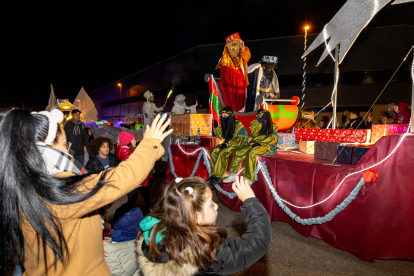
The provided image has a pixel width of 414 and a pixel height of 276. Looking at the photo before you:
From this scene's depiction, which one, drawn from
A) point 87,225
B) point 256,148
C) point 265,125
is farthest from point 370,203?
point 87,225

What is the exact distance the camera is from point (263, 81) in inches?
288

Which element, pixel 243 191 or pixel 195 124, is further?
pixel 195 124

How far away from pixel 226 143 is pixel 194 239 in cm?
433

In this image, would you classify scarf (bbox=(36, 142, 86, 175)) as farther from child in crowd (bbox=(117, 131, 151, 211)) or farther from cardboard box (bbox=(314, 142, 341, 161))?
cardboard box (bbox=(314, 142, 341, 161))

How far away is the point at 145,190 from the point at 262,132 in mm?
2618

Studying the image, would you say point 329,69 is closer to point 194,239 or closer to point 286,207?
point 286,207

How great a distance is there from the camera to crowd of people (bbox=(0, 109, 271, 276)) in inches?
41.9

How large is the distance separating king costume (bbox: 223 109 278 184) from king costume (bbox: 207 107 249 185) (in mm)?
292

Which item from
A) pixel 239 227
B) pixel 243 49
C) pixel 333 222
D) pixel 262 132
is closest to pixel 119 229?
pixel 239 227

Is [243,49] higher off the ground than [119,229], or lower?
higher

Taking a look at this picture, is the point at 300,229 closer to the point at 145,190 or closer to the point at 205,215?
the point at 145,190

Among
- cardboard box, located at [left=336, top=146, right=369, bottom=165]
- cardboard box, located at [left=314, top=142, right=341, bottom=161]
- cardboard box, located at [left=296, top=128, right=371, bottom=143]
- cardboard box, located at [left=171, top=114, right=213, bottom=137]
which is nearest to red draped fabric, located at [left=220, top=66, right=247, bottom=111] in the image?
cardboard box, located at [left=171, top=114, right=213, bottom=137]

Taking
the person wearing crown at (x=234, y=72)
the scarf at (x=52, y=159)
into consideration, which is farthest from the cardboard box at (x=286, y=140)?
the scarf at (x=52, y=159)

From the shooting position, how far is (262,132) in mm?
4949
